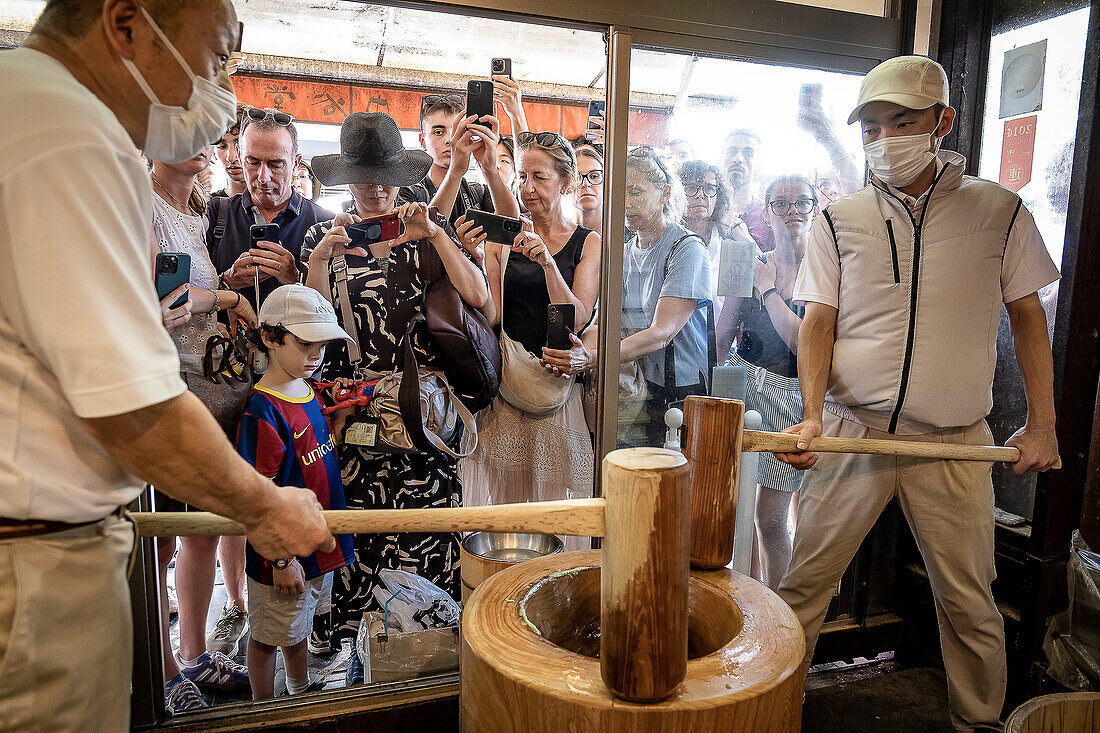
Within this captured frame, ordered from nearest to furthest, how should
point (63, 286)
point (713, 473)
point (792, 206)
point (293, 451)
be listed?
point (63, 286) → point (713, 473) → point (293, 451) → point (792, 206)

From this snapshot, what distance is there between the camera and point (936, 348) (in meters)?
2.16

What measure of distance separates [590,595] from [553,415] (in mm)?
969

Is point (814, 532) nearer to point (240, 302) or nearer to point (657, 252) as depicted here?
point (657, 252)

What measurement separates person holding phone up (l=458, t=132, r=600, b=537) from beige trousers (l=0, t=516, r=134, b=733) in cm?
137

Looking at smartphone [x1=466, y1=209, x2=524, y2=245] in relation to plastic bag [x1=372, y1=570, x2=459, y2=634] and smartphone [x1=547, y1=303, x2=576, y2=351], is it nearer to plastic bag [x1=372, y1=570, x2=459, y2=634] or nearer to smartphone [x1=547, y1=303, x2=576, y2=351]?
smartphone [x1=547, y1=303, x2=576, y2=351]

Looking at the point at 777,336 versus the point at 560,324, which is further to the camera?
the point at 777,336

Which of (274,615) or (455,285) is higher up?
(455,285)

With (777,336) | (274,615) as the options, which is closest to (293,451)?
(274,615)

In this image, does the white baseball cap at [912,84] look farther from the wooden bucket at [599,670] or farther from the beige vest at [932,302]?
the wooden bucket at [599,670]

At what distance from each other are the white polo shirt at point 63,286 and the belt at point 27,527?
0.07 ft

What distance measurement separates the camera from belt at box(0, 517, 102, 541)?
42.7 inches

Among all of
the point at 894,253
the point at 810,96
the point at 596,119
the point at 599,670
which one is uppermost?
the point at 810,96

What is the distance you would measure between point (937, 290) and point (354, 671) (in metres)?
2.33

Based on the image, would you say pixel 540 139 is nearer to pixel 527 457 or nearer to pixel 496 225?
pixel 496 225
